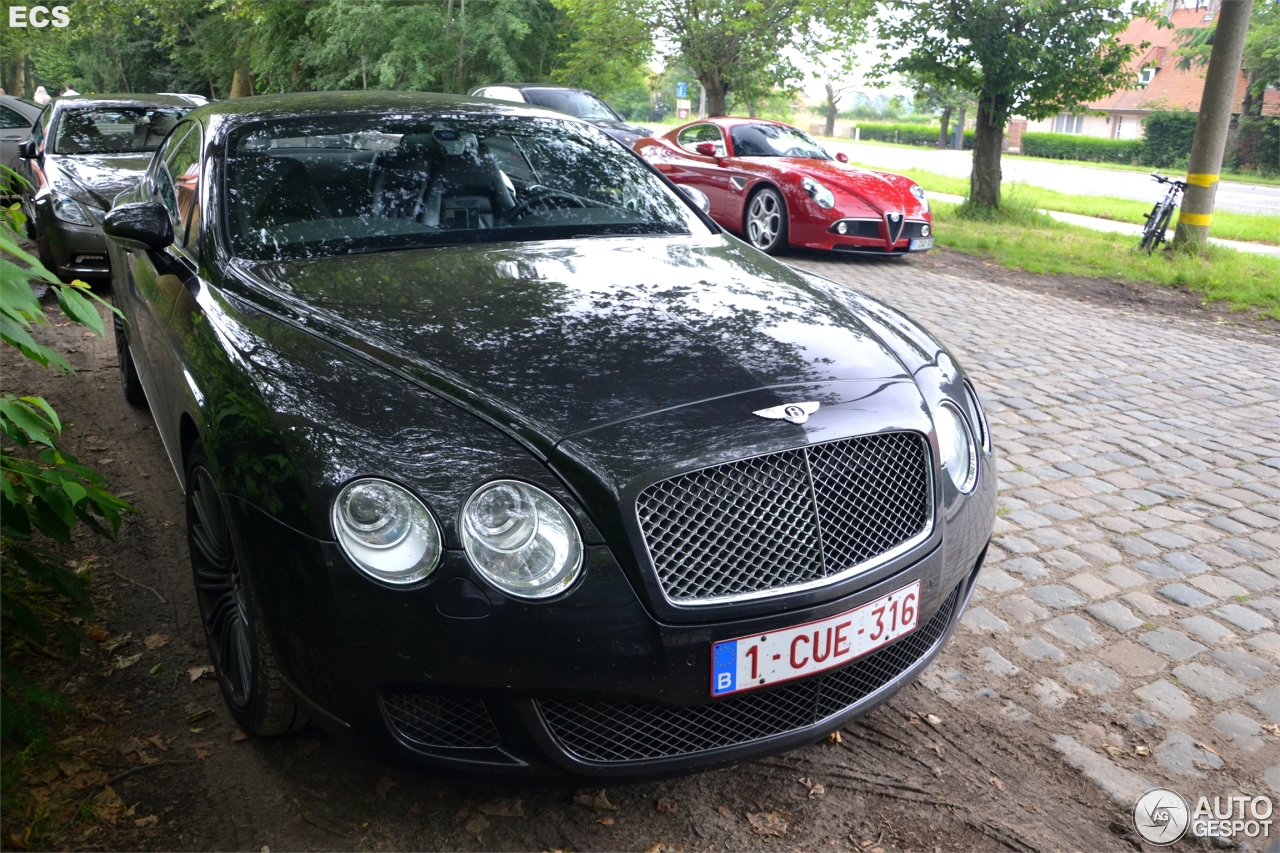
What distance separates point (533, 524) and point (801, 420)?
0.63 metres

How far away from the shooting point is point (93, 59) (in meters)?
43.5

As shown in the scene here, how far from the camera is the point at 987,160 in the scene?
14602 millimetres

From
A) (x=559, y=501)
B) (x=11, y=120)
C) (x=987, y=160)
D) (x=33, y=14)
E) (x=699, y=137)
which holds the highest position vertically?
(x=33, y=14)

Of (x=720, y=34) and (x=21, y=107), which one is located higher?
(x=720, y=34)

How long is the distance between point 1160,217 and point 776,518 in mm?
11186

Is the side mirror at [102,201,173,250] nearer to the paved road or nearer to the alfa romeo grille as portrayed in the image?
the alfa romeo grille

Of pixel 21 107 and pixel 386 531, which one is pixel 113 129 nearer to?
pixel 386 531

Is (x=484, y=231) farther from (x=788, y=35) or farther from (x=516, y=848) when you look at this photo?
Result: (x=788, y=35)

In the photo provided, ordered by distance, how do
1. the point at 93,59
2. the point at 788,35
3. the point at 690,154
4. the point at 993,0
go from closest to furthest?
A: the point at 690,154, the point at 993,0, the point at 788,35, the point at 93,59

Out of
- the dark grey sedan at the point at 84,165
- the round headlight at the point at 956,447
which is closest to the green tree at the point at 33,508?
the round headlight at the point at 956,447

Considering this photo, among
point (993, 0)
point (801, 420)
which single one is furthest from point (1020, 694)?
point (993, 0)

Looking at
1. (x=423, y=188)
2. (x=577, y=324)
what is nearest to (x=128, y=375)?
(x=423, y=188)

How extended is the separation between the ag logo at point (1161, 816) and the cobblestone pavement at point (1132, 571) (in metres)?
0.05

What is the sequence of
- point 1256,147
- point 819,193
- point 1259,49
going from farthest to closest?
point 1259,49, point 1256,147, point 819,193
